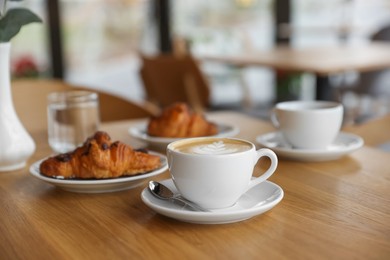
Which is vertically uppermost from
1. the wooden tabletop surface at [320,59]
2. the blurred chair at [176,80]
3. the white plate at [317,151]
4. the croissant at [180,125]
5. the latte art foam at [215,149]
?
the latte art foam at [215,149]

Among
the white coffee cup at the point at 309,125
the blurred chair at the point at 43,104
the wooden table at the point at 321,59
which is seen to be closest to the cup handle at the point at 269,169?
the white coffee cup at the point at 309,125

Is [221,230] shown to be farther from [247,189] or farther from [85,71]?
[85,71]

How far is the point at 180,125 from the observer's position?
47.0 inches

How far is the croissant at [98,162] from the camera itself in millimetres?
887

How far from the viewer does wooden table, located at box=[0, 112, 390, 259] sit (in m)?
0.66

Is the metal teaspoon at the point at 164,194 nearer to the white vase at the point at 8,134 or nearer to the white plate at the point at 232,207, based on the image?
the white plate at the point at 232,207

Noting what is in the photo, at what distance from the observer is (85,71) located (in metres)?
5.34

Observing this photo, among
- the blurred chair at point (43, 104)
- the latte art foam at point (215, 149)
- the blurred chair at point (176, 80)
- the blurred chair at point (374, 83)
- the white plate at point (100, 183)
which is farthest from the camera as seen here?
the blurred chair at point (374, 83)

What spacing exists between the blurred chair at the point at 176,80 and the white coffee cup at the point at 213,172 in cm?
274

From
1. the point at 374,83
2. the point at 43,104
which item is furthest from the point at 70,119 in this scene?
the point at 374,83

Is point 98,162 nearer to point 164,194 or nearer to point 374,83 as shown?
point 164,194

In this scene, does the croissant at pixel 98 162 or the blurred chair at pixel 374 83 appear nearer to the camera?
the croissant at pixel 98 162

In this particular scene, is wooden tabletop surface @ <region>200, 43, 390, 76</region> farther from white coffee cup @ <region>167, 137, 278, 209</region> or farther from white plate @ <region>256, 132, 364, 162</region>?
white coffee cup @ <region>167, 137, 278, 209</region>

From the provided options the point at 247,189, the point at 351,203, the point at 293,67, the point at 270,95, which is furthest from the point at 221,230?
the point at 270,95
